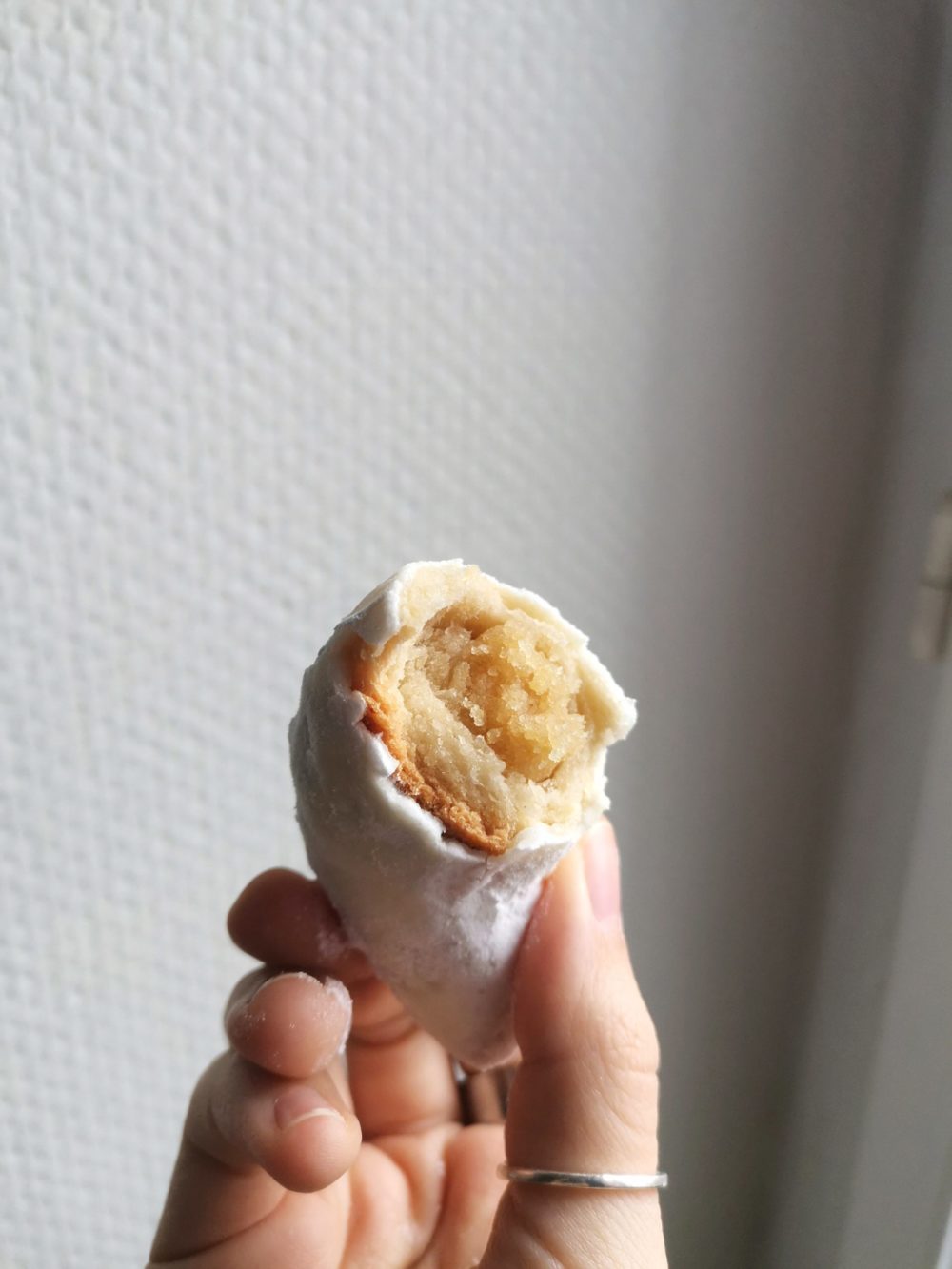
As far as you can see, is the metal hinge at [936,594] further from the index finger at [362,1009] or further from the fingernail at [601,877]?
the index finger at [362,1009]

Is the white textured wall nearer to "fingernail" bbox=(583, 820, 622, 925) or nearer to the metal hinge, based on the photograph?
the metal hinge

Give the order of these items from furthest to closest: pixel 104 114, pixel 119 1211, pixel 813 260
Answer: pixel 119 1211 → pixel 813 260 → pixel 104 114

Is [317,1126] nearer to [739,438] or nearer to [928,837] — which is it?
[928,837]

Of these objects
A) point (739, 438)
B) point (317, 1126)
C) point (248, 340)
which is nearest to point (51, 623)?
point (248, 340)

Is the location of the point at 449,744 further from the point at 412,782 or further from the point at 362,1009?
the point at 362,1009

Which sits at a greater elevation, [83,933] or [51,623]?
[51,623]

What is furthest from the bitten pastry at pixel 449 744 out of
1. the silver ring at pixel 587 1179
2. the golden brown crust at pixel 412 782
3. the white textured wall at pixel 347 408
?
the white textured wall at pixel 347 408

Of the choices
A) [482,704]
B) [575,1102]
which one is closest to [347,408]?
[482,704]

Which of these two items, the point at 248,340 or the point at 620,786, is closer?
the point at 248,340
